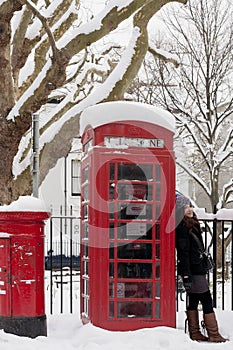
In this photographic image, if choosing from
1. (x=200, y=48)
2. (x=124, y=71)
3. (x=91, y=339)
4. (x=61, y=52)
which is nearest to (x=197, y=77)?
(x=200, y=48)

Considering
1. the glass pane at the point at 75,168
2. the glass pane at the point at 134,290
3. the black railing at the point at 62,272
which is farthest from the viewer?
the glass pane at the point at 75,168

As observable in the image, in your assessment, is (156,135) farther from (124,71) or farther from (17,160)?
(17,160)

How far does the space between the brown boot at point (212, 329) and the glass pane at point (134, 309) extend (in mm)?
648

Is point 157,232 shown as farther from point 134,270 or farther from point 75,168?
point 75,168

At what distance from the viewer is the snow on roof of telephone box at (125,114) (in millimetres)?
6605

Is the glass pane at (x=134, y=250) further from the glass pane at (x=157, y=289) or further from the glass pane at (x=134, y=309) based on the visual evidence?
the glass pane at (x=134, y=309)

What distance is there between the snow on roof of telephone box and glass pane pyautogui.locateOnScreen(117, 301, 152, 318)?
6.65 ft

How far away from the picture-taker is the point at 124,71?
9.84 meters

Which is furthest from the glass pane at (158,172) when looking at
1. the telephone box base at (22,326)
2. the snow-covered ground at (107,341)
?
the telephone box base at (22,326)

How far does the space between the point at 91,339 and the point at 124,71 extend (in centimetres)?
504

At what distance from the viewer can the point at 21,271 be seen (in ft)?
21.1

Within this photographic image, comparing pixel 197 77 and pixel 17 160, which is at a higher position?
pixel 197 77

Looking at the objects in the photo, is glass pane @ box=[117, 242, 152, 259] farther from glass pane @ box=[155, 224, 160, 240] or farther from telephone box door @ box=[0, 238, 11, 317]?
telephone box door @ box=[0, 238, 11, 317]

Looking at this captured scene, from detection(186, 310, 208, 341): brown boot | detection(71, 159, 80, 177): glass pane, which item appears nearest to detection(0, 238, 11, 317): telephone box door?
detection(186, 310, 208, 341): brown boot
